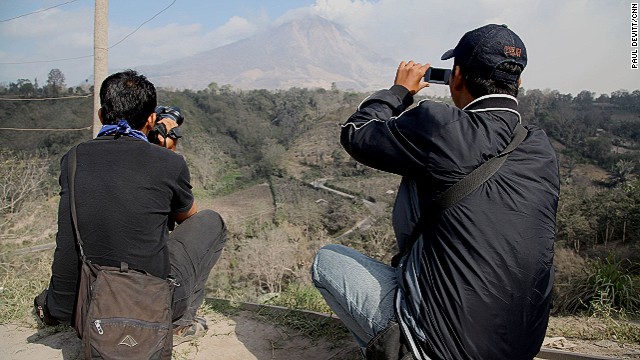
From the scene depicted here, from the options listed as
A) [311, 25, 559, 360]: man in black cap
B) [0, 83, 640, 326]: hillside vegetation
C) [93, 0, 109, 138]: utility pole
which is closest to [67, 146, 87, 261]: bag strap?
[311, 25, 559, 360]: man in black cap

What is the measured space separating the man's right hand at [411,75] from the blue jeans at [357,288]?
0.75m

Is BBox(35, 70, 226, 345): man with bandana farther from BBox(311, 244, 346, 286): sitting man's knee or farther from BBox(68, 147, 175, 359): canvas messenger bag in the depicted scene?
BBox(311, 244, 346, 286): sitting man's knee

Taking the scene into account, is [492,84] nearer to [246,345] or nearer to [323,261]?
[323,261]

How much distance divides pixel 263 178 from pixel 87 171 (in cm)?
2796

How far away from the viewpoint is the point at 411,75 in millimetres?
2258

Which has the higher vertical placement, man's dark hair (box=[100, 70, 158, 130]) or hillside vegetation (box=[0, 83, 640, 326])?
man's dark hair (box=[100, 70, 158, 130])

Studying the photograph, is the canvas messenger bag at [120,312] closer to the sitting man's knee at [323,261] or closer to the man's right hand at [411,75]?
the sitting man's knee at [323,261]

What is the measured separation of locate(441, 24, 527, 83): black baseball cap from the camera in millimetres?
1830

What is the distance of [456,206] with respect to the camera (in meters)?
1.69

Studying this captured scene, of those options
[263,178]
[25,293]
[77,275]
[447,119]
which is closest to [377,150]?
[447,119]

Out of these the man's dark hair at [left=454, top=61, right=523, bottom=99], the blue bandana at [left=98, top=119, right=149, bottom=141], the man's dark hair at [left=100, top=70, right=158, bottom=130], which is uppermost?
the man's dark hair at [left=454, top=61, right=523, bottom=99]

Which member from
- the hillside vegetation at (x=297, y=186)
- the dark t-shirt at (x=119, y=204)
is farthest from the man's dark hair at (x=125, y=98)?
the hillside vegetation at (x=297, y=186)

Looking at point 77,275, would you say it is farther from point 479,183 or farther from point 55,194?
point 55,194

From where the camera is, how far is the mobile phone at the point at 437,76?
2.25 m
